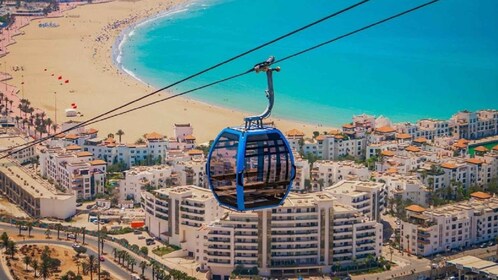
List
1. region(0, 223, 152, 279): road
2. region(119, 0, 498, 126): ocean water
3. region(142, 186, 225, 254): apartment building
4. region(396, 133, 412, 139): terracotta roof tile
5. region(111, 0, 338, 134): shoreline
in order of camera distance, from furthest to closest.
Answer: region(119, 0, 498, 126): ocean water, region(111, 0, 338, 134): shoreline, region(396, 133, 412, 139): terracotta roof tile, region(142, 186, 225, 254): apartment building, region(0, 223, 152, 279): road

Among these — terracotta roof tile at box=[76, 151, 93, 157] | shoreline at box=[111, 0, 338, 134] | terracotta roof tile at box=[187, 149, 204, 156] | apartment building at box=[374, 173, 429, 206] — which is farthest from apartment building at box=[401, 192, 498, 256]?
shoreline at box=[111, 0, 338, 134]

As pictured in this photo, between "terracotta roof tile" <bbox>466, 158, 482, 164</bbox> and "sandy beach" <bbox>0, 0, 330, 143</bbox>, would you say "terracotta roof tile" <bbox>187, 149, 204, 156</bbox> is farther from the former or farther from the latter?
"terracotta roof tile" <bbox>466, 158, 482, 164</bbox>

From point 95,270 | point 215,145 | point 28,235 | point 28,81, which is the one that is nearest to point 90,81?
point 28,81

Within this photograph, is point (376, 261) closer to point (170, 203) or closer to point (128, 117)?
point (170, 203)

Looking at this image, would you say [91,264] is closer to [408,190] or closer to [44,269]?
[44,269]

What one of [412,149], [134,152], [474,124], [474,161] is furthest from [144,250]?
[474,124]

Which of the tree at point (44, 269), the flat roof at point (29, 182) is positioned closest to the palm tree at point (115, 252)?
the tree at point (44, 269)

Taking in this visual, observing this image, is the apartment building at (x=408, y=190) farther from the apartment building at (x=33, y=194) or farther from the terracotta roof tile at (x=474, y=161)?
the apartment building at (x=33, y=194)

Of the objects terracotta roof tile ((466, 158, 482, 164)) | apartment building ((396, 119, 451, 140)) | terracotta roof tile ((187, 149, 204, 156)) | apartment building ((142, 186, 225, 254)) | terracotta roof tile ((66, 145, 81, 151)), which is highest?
apartment building ((396, 119, 451, 140))
